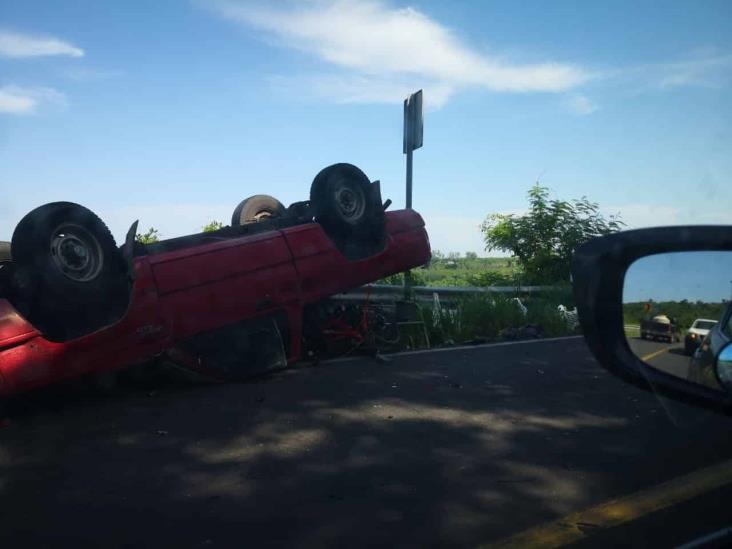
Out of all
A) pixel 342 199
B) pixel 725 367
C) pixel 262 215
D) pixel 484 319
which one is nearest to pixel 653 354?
pixel 725 367

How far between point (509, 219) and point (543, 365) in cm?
1004

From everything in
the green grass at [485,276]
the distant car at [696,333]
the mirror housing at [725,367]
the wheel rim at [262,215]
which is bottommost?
the mirror housing at [725,367]

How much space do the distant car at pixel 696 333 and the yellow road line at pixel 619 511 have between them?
55.0 inches

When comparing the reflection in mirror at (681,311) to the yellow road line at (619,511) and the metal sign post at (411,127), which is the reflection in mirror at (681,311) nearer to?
the yellow road line at (619,511)

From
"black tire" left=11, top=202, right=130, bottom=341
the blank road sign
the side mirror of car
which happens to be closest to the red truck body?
"black tire" left=11, top=202, right=130, bottom=341

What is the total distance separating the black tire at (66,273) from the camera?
6137 mm

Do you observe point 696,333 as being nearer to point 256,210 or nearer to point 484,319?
point 256,210

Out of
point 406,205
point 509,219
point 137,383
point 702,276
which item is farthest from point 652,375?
point 509,219

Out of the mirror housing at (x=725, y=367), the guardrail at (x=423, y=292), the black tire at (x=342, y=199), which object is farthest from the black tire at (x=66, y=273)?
the mirror housing at (x=725, y=367)

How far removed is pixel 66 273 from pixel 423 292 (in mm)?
7045

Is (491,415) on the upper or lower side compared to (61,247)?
lower

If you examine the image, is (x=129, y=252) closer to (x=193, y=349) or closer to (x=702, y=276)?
(x=193, y=349)

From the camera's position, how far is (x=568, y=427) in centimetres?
542

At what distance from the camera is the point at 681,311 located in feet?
7.45
